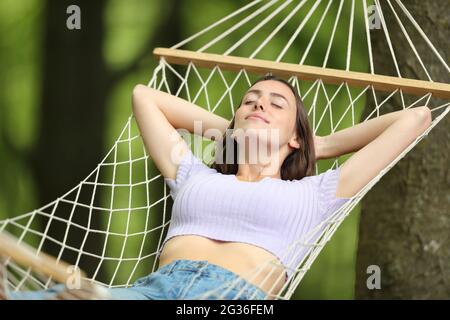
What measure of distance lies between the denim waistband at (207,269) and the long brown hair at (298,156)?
1.07ft

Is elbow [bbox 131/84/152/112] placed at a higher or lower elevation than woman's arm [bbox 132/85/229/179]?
higher

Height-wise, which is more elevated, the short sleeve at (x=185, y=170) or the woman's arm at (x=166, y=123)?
the woman's arm at (x=166, y=123)

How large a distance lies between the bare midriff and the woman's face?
0.86ft

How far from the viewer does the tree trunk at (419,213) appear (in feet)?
8.98

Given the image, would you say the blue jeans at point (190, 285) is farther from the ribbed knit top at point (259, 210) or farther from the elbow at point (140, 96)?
the elbow at point (140, 96)

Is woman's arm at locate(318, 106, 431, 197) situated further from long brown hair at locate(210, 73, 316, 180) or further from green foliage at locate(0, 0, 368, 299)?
green foliage at locate(0, 0, 368, 299)

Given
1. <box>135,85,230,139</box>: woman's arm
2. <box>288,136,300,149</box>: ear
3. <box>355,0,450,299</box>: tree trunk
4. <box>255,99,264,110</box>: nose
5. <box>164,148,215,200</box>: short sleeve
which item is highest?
<box>255,99,264,110</box>: nose

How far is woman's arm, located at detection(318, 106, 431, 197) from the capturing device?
2021 mm

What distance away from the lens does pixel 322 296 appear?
4375mm

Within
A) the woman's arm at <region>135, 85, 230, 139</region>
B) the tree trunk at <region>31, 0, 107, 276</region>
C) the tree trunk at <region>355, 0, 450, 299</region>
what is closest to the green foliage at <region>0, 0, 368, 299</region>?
the tree trunk at <region>31, 0, 107, 276</region>

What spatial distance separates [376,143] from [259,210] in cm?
31

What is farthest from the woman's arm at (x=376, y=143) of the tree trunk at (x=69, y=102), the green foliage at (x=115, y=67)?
the tree trunk at (x=69, y=102)

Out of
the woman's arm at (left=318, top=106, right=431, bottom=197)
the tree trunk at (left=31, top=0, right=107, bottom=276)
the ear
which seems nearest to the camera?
the woman's arm at (left=318, top=106, right=431, bottom=197)

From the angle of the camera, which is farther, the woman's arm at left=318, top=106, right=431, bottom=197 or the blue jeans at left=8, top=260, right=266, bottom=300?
the woman's arm at left=318, top=106, right=431, bottom=197
